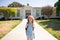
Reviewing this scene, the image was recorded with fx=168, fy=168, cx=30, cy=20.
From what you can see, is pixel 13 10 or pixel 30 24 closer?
pixel 30 24

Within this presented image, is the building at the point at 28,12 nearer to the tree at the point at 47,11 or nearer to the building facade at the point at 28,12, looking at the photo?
the building facade at the point at 28,12

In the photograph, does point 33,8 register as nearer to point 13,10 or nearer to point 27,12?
point 27,12

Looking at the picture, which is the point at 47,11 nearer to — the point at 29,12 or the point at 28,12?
the point at 29,12

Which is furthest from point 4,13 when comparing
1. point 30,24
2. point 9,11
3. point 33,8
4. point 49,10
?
point 30,24

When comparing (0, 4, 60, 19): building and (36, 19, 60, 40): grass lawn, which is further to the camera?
(0, 4, 60, 19): building

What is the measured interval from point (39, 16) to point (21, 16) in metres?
4.90

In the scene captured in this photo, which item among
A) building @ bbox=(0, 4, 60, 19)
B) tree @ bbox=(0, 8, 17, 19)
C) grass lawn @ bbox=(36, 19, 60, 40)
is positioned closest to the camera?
grass lawn @ bbox=(36, 19, 60, 40)

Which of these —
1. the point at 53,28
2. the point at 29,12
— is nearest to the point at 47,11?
the point at 29,12

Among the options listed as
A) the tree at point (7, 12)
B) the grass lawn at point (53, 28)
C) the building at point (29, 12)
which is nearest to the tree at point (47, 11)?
the building at point (29, 12)

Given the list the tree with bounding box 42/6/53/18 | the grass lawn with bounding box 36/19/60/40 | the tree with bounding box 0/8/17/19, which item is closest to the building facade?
the tree with bounding box 0/8/17/19

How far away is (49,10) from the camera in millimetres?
42625

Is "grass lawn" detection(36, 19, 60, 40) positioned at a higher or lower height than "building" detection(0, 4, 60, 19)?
higher

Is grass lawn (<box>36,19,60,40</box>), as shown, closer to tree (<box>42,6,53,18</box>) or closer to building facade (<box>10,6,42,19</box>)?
tree (<box>42,6,53,18</box>)

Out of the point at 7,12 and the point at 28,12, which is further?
the point at 28,12
